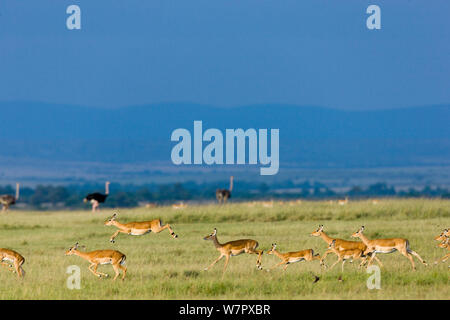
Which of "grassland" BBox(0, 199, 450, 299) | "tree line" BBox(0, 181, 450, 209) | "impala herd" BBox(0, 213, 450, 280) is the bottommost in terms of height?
"tree line" BBox(0, 181, 450, 209)

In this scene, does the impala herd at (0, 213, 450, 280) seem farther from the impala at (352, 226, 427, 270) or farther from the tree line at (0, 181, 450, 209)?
the tree line at (0, 181, 450, 209)

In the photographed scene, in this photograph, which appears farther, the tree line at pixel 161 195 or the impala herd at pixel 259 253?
the tree line at pixel 161 195

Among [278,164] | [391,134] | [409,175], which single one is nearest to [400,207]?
[409,175]

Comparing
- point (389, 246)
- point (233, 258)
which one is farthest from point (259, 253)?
point (233, 258)

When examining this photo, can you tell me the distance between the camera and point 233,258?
1875 cm

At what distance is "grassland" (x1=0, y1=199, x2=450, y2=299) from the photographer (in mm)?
14719

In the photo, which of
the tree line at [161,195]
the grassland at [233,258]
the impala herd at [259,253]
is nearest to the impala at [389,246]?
the impala herd at [259,253]

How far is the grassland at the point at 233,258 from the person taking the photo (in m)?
14.7

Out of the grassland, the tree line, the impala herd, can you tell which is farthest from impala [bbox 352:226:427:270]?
the tree line

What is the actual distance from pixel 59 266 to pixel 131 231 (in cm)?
172

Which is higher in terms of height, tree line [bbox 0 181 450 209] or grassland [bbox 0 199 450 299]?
grassland [bbox 0 199 450 299]

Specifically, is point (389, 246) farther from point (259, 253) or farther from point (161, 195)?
point (161, 195)

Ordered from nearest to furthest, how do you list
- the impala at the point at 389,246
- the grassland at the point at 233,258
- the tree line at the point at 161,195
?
1. the grassland at the point at 233,258
2. the impala at the point at 389,246
3. the tree line at the point at 161,195

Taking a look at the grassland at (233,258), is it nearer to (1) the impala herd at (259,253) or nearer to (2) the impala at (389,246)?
(1) the impala herd at (259,253)
